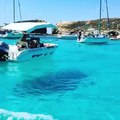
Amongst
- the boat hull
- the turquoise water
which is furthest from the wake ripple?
the boat hull

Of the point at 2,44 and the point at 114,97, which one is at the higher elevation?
the point at 2,44

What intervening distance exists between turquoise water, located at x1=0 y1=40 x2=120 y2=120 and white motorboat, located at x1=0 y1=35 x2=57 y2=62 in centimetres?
178

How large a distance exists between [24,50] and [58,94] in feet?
34.2

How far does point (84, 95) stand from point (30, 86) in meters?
2.84

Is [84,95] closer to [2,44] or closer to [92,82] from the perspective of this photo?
[92,82]

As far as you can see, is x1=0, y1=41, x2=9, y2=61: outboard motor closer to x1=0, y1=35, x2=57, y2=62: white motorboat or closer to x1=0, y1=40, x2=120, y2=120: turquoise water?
x1=0, y1=35, x2=57, y2=62: white motorboat

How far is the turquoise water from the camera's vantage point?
40.2 feet

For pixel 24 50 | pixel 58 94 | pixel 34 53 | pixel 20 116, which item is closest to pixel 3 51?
pixel 24 50

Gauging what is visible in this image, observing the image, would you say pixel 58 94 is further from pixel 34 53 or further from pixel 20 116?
pixel 34 53

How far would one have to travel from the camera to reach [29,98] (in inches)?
564

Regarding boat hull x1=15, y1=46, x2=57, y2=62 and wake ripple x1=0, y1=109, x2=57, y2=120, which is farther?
boat hull x1=15, y1=46, x2=57, y2=62

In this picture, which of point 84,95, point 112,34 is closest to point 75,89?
point 84,95

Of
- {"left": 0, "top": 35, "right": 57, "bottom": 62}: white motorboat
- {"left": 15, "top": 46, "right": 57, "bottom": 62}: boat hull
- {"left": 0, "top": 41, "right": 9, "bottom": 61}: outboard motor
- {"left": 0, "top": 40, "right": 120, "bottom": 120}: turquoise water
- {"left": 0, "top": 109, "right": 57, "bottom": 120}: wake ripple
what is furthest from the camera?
{"left": 15, "top": 46, "right": 57, "bottom": 62}: boat hull

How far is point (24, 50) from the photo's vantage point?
24984 millimetres
